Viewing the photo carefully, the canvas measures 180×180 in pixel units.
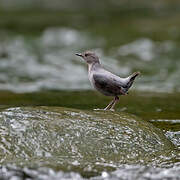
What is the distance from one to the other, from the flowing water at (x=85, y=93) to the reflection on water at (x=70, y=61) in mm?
28

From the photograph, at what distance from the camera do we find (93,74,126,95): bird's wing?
7.27 metres

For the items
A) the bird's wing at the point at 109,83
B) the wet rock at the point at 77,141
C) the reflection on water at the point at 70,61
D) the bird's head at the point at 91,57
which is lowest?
the wet rock at the point at 77,141

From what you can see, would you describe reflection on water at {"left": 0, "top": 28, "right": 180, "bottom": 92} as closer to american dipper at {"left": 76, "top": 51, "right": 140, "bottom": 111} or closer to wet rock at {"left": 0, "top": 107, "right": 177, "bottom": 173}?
american dipper at {"left": 76, "top": 51, "right": 140, "bottom": 111}

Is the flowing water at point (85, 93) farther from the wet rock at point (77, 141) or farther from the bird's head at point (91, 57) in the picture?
the bird's head at point (91, 57)

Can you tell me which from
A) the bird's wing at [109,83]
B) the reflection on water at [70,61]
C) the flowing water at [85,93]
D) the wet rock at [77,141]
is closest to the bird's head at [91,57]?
the bird's wing at [109,83]

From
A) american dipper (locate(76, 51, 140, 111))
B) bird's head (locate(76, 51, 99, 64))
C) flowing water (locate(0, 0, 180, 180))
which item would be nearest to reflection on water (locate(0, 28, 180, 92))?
flowing water (locate(0, 0, 180, 180))

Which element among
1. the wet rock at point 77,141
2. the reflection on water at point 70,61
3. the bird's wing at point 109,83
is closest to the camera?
the wet rock at point 77,141

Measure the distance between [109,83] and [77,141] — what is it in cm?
135

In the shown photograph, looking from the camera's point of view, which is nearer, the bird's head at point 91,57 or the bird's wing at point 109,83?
A: the bird's wing at point 109,83

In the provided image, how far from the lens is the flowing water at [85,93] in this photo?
19.3 ft

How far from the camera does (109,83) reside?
727cm

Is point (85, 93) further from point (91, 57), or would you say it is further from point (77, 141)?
point (77, 141)

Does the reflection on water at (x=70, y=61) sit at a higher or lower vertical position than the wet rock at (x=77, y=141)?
higher

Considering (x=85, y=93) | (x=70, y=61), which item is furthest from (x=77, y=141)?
(x=70, y=61)
